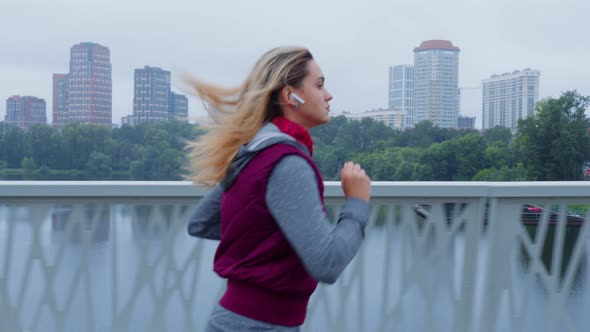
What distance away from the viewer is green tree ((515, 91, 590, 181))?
27359 mm

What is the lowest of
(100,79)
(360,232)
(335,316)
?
(335,316)

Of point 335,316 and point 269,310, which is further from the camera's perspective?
point 335,316

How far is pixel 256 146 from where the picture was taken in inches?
49.4

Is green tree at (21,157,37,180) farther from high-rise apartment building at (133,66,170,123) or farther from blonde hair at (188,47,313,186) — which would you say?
blonde hair at (188,47,313,186)

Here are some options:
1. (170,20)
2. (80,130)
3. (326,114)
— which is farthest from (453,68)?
(326,114)

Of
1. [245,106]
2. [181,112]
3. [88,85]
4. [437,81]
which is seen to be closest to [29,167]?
[181,112]

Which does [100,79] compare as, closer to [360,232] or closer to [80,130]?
[80,130]

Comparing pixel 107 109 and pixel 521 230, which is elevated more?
pixel 107 109

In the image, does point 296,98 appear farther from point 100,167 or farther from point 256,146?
point 100,167

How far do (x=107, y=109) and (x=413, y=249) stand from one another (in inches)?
1419

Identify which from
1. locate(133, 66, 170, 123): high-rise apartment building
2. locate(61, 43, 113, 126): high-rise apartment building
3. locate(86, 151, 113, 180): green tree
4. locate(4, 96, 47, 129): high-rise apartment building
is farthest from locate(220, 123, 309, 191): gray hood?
locate(4, 96, 47, 129): high-rise apartment building

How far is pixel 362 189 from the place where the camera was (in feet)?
4.37

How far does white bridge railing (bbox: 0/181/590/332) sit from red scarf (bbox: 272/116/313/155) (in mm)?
1067

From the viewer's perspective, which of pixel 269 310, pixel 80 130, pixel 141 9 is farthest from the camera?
pixel 141 9
